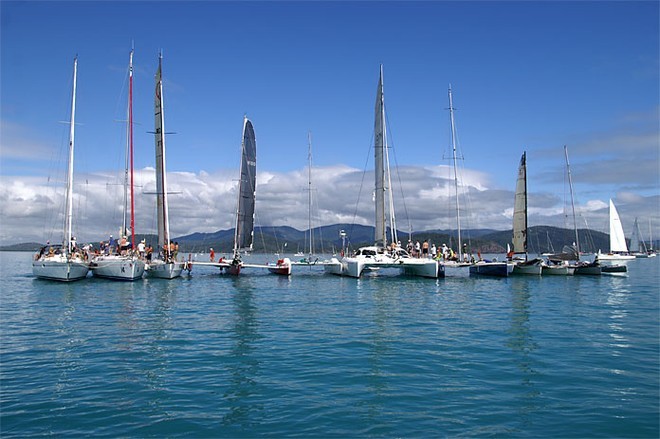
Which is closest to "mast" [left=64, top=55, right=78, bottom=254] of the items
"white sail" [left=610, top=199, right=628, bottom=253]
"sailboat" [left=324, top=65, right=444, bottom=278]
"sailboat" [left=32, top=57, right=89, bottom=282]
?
"sailboat" [left=32, top=57, right=89, bottom=282]

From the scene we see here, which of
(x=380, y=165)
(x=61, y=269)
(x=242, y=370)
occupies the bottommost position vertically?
(x=242, y=370)

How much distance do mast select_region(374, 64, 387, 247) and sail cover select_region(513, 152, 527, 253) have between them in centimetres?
1695

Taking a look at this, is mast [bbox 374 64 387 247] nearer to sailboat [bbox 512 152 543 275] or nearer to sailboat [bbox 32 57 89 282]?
sailboat [bbox 512 152 543 275]

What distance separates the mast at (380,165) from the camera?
48.1 meters

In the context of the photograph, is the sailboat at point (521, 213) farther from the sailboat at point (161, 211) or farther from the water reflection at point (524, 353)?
the sailboat at point (161, 211)

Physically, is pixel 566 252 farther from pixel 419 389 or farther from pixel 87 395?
pixel 87 395

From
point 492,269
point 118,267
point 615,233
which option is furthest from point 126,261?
point 615,233

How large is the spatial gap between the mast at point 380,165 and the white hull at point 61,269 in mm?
26029

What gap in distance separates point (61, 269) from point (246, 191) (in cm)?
1981

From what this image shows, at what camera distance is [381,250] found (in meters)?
45.5

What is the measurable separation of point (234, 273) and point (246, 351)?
35010 millimetres

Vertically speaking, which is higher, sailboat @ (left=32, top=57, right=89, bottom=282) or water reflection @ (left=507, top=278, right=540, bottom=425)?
sailboat @ (left=32, top=57, right=89, bottom=282)

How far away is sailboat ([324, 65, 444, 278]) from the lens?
4318 cm

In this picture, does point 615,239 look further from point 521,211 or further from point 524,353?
point 524,353
